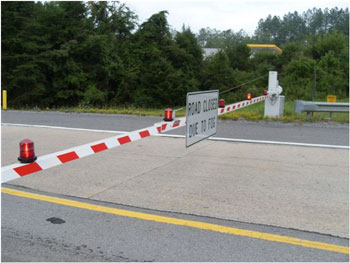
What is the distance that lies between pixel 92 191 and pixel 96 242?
5.64 ft

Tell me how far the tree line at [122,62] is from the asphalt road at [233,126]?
56.4ft

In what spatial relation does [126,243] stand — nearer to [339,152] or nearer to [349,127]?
[339,152]

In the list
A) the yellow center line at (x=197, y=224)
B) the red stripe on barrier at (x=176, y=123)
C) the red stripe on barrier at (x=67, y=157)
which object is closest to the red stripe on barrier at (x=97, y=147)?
the red stripe on barrier at (x=67, y=157)

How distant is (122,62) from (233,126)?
2673 centimetres

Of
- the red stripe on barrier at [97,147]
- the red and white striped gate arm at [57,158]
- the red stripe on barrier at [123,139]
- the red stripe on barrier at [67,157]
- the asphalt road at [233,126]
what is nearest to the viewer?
the red and white striped gate arm at [57,158]

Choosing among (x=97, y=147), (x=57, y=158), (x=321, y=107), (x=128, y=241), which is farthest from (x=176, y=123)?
(x=321, y=107)

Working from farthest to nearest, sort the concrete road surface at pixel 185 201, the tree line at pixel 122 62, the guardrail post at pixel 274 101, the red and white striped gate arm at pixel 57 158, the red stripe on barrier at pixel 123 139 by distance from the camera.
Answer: the tree line at pixel 122 62
the guardrail post at pixel 274 101
the red stripe on barrier at pixel 123 139
the red and white striped gate arm at pixel 57 158
the concrete road surface at pixel 185 201

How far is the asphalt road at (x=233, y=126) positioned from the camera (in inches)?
383

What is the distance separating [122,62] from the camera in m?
36.6

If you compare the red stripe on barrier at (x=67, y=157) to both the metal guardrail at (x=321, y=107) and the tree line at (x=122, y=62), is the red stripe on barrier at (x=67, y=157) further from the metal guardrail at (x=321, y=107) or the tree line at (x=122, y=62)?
the tree line at (x=122, y=62)

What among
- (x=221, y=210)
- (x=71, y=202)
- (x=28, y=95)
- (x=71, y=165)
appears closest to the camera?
(x=221, y=210)

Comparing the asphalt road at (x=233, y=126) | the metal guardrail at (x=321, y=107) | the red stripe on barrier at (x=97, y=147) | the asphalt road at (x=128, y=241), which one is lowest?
the asphalt road at (x=128, y=241)

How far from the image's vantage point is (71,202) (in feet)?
16.3

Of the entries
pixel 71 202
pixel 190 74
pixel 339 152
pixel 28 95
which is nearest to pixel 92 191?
pixel 71 202
